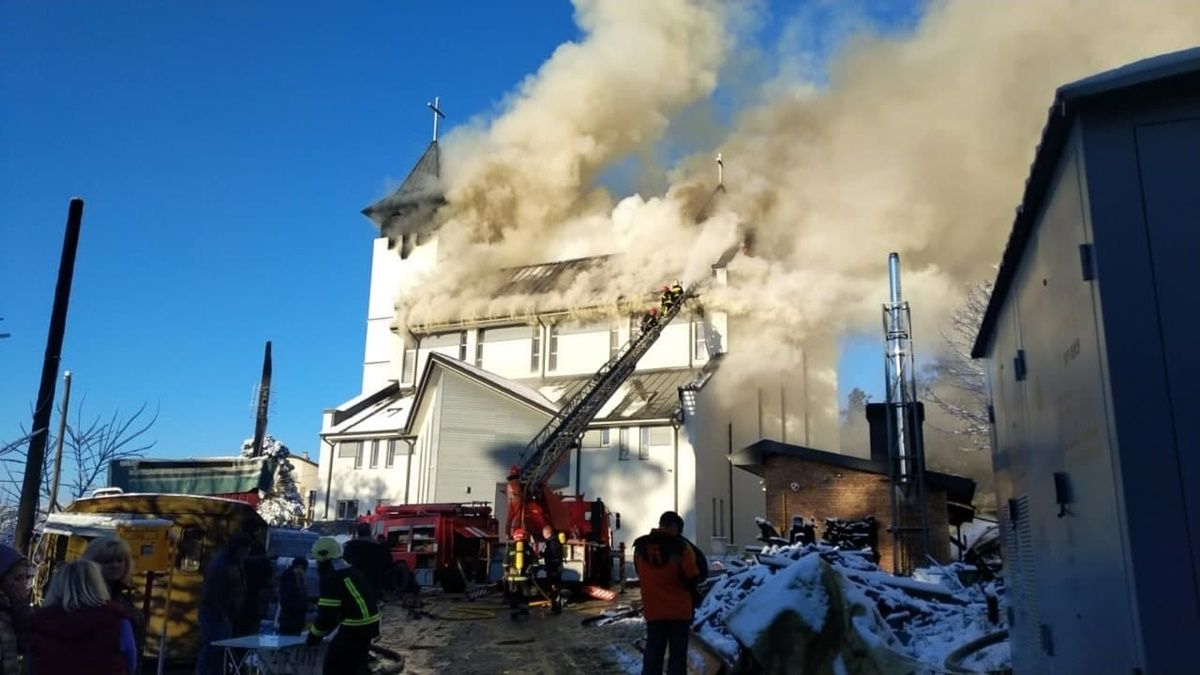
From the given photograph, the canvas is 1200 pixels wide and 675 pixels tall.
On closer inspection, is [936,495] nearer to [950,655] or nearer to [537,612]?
[537,612]

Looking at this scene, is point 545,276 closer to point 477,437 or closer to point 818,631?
point 477,437

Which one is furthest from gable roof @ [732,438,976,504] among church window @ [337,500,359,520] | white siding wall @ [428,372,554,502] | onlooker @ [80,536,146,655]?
church window @ [337,500,359,520]

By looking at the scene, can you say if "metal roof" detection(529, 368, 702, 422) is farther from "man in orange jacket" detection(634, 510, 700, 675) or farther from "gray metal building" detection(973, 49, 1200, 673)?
"gray metal building" detection(973, 49, 1200, 673)

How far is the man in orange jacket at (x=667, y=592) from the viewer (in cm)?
648

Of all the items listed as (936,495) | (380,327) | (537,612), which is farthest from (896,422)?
(380,327)

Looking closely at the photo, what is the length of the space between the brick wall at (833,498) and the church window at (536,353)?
55.1ft

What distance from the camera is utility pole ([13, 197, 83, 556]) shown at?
13930mm

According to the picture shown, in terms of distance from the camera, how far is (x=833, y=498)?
67.9 feet

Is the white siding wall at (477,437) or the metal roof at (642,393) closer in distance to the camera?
the metal roof at (642,393)

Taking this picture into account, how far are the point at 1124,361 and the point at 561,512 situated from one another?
17.9m

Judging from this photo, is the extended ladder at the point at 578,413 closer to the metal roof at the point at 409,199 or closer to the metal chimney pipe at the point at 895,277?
the metal chimney pipe at the point at 895,277

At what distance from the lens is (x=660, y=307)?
32.4m

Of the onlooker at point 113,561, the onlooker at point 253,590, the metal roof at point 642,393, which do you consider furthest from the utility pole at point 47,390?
the metal roof at point 642,393

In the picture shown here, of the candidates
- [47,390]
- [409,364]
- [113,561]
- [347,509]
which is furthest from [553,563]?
[409,364]
